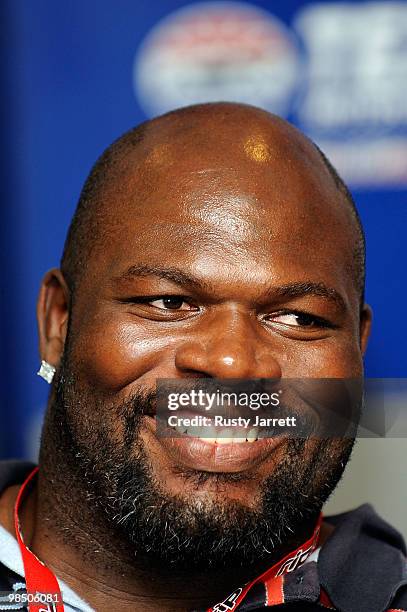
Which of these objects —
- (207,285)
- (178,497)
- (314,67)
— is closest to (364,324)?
(207,285)

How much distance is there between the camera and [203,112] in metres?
1.49

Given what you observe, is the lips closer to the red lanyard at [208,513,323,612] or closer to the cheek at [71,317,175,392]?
the cheek at [71,317,175,392]

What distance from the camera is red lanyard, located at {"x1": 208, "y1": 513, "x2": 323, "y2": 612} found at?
1326 millimetres

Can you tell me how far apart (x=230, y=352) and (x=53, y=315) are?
40cm

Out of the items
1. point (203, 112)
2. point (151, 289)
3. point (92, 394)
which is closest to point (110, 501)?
point (92, 394)

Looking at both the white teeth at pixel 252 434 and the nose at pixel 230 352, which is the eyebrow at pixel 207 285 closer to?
the nose at pixel 230 352

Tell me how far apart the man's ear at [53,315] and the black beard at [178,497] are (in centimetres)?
10

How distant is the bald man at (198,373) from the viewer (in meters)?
1.25

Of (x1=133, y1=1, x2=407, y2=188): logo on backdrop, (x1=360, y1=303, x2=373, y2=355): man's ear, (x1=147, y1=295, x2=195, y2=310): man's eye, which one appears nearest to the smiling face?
(x1=147, y1=295, x2=195, y2=310): man's eye

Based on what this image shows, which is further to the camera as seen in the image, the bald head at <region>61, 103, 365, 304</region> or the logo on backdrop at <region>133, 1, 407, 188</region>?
the logo on backdrop at <region>133, 1, 407, 188</region>

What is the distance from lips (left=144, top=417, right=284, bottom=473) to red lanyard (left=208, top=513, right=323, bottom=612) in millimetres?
196

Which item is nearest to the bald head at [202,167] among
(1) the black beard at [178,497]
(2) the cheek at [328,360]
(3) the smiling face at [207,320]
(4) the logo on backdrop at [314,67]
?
(3) the smiling face at [207,320]

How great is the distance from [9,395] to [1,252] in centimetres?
29

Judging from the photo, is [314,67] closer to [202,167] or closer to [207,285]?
[202,167]
